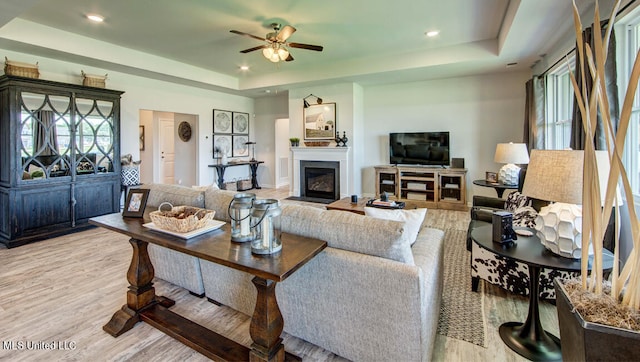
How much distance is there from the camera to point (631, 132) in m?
2.49

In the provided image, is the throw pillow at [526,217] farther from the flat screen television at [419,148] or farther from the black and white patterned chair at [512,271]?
the flat screen television at [419,148]

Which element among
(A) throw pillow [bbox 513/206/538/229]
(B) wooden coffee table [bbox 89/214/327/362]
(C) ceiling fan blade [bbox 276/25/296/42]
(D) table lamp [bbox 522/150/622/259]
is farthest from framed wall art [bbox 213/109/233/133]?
(D) table lamp [bbox 522/150/622/259]

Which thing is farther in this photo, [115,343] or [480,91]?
[480,91]

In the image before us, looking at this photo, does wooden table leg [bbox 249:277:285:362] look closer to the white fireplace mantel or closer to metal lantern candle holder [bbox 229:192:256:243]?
metal lantern candle holder [bbox 229:192:256:243]

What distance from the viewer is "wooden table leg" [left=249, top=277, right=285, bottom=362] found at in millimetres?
1520

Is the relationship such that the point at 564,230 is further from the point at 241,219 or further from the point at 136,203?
the point at 136,203

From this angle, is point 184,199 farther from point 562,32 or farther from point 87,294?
point 562,32

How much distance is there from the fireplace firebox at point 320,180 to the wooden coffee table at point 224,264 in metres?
4.68

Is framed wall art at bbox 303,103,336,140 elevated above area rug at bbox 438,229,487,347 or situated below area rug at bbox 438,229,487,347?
above

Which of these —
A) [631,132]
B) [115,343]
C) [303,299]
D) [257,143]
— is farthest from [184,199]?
[257,143]

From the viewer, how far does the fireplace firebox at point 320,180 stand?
21.8 feet

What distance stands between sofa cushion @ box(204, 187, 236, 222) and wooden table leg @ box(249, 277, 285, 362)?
881mm

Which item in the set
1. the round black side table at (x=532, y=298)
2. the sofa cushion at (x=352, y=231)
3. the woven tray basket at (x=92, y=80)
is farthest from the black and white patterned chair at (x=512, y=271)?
the woven tray basket at (x=92, y=80)

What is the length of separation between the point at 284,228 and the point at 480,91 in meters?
5.43
